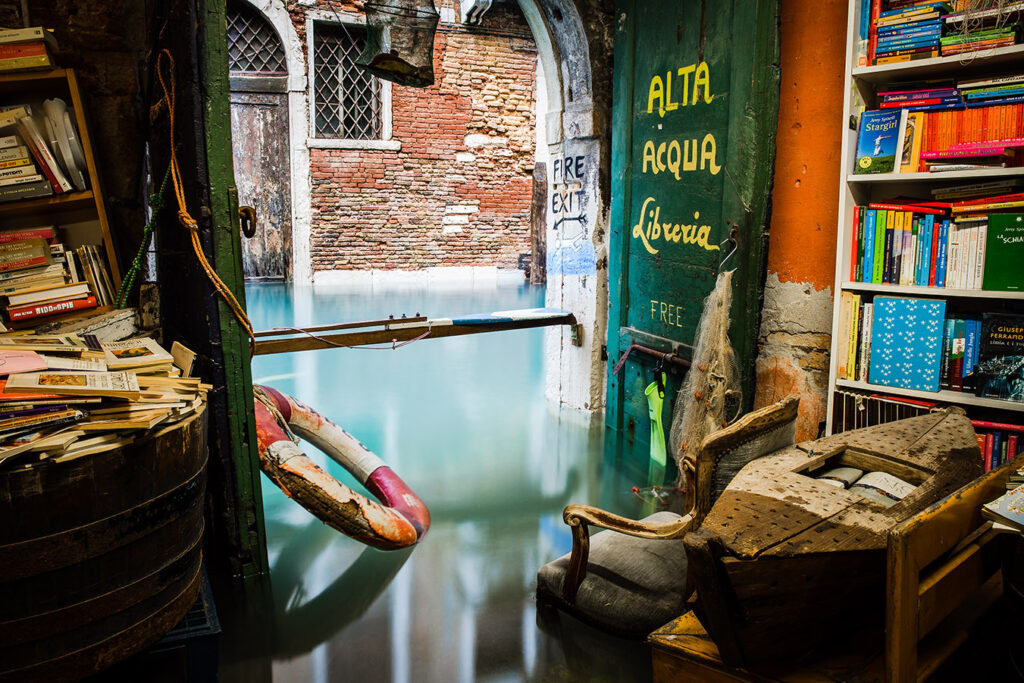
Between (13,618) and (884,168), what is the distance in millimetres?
2888

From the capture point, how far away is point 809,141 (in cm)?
293

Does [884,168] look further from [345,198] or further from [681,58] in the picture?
[345,198]

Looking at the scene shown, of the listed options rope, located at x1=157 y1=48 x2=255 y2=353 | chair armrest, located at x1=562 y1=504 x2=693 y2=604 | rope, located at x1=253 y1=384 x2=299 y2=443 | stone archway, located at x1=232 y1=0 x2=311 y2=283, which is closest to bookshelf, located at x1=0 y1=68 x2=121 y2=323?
rope, located at x1=157 y1=48 x2=255 y2=353

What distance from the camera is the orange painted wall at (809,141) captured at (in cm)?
283

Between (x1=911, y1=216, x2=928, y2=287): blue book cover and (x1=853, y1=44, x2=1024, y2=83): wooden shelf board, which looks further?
(x1=911, y1=216, x2=928, y2=287): blue book cover

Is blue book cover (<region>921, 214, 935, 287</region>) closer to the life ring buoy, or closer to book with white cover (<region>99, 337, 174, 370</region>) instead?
the life ring buoy

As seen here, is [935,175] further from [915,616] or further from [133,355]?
[133,355]

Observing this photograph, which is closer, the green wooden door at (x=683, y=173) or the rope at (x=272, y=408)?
the rope at (x=272, y=408)

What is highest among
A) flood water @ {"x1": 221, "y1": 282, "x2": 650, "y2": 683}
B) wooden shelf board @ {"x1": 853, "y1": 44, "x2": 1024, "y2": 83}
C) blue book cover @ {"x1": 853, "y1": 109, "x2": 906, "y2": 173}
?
wooden shelf board @ {"x1": 853, "y1": 44, "x2": 1024, "y2": 83}

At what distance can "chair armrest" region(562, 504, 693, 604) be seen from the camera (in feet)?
6.42

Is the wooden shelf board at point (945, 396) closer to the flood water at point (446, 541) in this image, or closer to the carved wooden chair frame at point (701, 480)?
the carved wooden chair frame at point (701, 480)

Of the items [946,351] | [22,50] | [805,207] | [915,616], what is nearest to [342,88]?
[22,50]

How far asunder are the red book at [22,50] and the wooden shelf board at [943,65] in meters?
2.84

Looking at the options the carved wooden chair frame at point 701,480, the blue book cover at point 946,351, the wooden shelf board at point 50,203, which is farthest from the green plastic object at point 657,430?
the wooden shelf board at point 50,203
